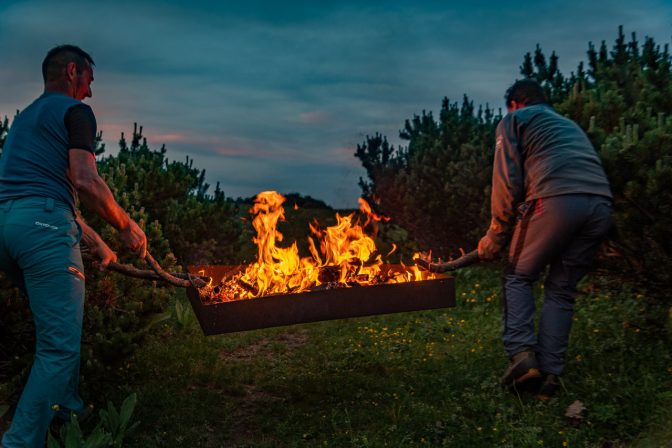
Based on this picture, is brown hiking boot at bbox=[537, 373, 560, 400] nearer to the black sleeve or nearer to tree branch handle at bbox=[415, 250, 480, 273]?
tree branch handle at bbox=[415, 250, 480, 273]

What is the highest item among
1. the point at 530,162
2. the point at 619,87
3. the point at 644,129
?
the point at 619,87

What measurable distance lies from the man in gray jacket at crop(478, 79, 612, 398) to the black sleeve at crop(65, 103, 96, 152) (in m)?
3.70

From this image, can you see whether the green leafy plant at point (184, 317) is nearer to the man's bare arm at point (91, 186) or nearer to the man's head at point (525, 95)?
the man's bare arm at point (91, 186)

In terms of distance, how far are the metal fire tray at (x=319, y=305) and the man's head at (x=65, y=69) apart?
2.02 meters

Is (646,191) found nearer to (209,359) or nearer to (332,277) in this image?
(332,277)

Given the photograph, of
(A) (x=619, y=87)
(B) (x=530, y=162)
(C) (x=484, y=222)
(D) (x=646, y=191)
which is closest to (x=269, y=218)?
(B) (x=530, y=162)

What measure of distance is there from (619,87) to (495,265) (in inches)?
201

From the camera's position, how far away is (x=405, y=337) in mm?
9031

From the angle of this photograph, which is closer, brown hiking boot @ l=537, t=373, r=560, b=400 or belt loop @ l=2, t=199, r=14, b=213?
belt loop @ l=2, t=199, r=14, b=213

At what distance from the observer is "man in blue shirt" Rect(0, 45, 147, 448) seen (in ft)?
14.6

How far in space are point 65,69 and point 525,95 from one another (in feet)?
14.9

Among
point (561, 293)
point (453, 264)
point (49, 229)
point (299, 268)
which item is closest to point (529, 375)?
point (561, 293)

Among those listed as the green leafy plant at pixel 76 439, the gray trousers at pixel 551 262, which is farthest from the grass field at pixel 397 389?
the green leafy plant at pixel 76 439

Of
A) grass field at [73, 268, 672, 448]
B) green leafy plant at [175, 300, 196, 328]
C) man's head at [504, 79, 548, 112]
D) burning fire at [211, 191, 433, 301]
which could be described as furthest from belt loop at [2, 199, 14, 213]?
man's head at [504, 79, 548, 112]
